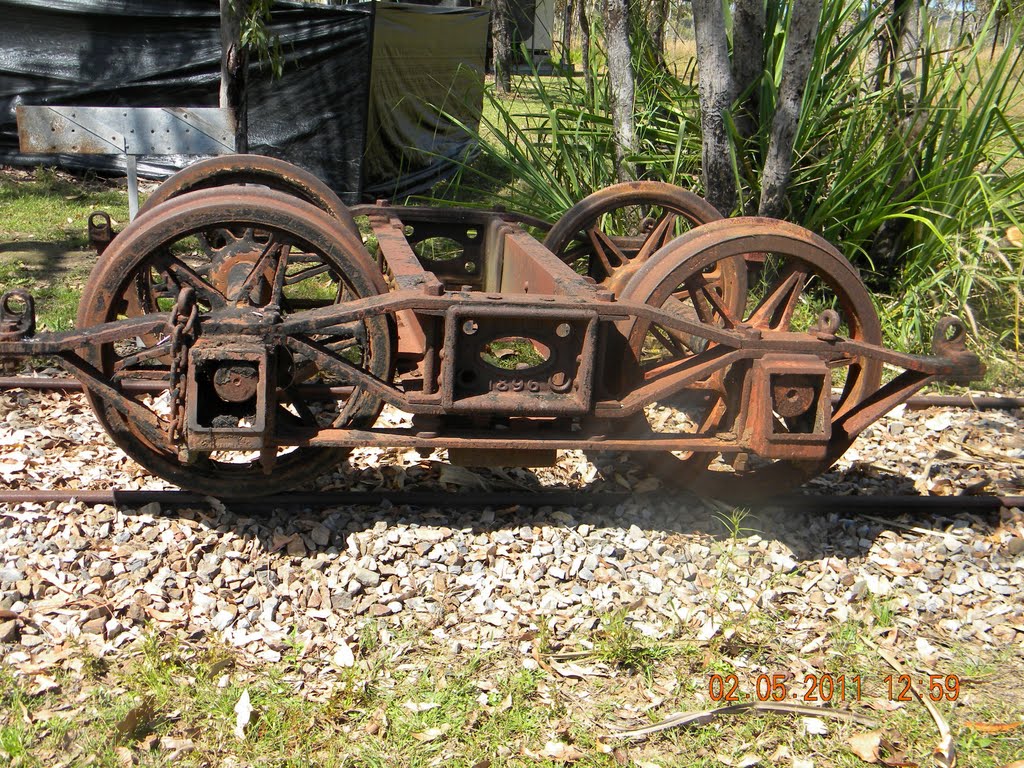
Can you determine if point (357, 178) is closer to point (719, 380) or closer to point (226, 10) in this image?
point (226, 10)

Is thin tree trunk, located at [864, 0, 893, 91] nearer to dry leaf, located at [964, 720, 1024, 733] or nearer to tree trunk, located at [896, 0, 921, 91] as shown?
tree trunk, located at [896, 0, 921, 91]

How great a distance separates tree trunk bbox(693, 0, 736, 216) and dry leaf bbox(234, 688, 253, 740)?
4775mm

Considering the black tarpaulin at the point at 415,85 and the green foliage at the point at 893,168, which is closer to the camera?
the green foliage at the point at 893,168

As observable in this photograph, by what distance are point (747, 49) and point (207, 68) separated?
6.95 metres

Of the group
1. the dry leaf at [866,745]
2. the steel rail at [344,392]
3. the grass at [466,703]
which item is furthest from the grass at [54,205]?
the dry leaf at [866,745]

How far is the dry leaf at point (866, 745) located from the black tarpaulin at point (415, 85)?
9.26 meters

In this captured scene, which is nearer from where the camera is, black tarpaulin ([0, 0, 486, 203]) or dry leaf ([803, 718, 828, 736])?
dry leaf ([803, 718, 828, 736])

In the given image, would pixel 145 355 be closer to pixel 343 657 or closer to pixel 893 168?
pixel 343 657

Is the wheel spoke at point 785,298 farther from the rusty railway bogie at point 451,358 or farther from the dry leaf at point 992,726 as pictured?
the dry leaf at point 992,726

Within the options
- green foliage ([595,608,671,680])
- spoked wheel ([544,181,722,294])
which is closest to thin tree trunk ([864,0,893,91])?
spoked wheel ([544,181,722,294])

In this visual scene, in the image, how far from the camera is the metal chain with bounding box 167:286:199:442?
3.38 metres

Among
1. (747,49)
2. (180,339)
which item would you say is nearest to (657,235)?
(747,49)

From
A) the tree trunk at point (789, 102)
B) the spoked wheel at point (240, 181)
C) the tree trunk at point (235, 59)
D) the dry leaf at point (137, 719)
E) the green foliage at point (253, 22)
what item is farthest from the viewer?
the tree trunk at point (235, 59)
